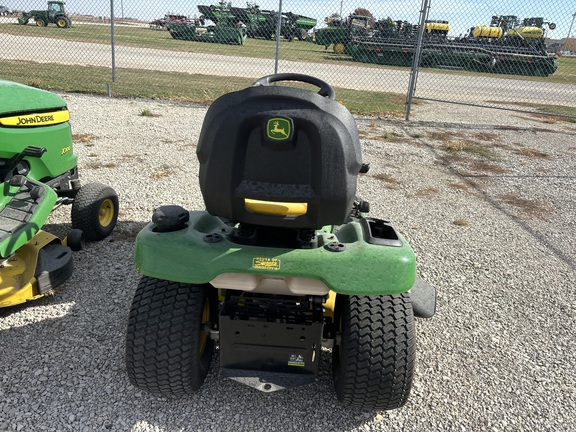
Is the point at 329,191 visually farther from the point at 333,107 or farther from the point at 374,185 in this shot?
the point at 374,185

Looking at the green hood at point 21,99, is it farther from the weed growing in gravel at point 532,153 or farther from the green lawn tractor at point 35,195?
the weed growing in gravel at point 532,153

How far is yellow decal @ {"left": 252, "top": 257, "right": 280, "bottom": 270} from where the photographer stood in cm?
175

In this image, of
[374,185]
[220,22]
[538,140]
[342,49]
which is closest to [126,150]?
[374,185]

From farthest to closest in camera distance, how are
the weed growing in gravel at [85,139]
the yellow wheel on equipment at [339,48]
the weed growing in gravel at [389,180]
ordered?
the yellow wheel on equipment at [339,48] → the weed growing in gravel at [85,139] → the weed growing in gravel at [389,180]

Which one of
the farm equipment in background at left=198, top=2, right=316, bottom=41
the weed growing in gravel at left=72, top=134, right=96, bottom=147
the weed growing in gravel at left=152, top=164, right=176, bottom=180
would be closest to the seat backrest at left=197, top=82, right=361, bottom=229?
the weed growing in gravel at left=152, top=164, right=176, bottom=180

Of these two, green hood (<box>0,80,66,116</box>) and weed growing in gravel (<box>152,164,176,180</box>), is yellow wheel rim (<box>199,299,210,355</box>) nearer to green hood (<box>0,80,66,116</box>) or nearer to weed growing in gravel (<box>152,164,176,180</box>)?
green hood (<box>0,80,66,116</box>)

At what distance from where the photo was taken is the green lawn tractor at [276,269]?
1659 mm

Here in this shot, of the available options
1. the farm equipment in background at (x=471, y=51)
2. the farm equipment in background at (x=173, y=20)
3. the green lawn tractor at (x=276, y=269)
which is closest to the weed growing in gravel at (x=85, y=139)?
the green lawn tractor at (x=276, y=269)

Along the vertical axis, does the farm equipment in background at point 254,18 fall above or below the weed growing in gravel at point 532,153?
above

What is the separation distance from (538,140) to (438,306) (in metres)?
6.37

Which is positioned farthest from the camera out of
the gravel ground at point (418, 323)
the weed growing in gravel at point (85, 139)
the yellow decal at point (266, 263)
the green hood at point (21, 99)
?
the weed growing in gravel at point (85, 139)

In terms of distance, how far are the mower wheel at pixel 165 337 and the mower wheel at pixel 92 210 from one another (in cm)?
150

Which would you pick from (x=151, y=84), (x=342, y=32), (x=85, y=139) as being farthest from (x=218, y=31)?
(x=85, y=139)

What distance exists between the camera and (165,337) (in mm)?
1912
